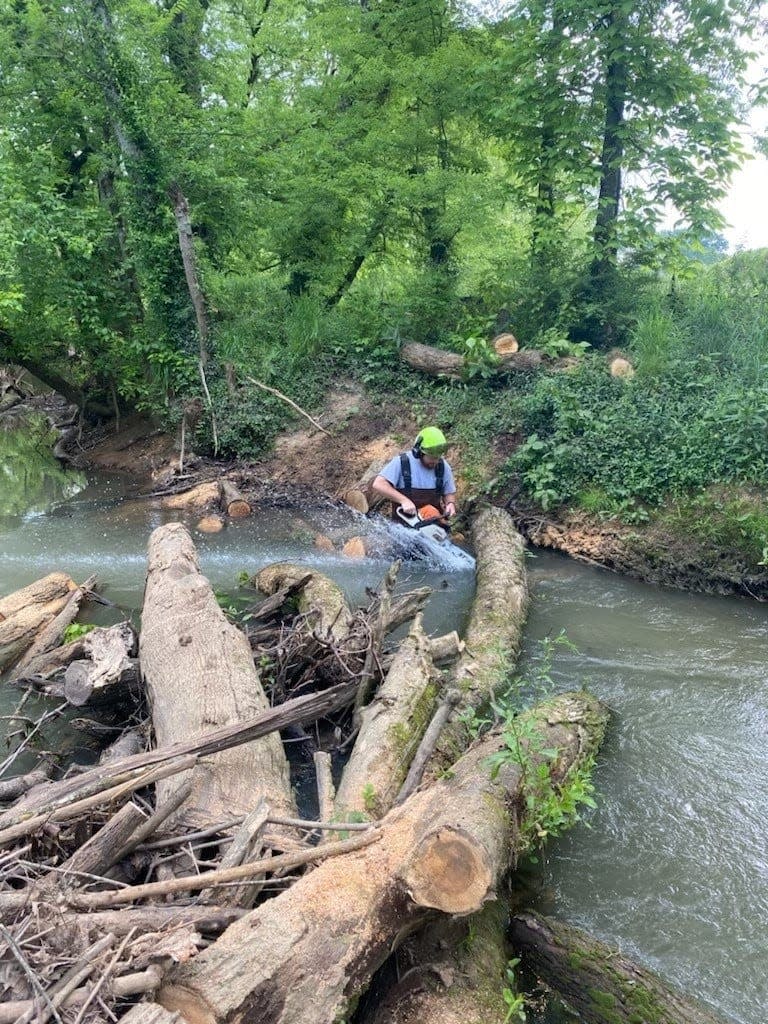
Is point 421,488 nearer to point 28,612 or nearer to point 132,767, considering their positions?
point 28,612

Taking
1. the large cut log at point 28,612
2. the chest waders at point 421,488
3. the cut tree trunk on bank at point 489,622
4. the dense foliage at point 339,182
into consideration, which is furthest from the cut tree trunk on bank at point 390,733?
the dense foliage at point 339,182

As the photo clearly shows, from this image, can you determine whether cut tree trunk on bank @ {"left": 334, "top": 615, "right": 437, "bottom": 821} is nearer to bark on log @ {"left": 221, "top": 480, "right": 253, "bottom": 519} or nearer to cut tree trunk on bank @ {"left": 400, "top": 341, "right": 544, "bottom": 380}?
bark on log @ {"left": 221, "top": 480, "right": 253, "bottom": 519}

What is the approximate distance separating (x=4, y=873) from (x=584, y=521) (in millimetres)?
7328

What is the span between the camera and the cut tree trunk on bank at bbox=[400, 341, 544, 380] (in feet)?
34.5

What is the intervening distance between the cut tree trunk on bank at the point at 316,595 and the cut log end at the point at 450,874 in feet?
7.46

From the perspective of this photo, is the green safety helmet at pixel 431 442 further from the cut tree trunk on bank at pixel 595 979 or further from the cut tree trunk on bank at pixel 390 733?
the cut tree trunk on bank at pixel 595 979

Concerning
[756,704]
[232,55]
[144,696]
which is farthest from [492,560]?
[232,55]

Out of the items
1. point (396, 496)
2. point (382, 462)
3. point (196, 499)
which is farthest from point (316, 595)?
point (196, 499)

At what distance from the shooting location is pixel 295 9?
1471cm

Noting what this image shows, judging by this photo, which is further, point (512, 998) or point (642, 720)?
point (642, 720)

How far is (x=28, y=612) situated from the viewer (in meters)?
6.18

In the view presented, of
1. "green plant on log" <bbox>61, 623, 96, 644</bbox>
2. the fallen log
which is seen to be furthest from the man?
the fallen log

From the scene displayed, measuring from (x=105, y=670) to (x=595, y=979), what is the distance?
3.34 m

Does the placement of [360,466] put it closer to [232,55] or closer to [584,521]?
[584,521]
